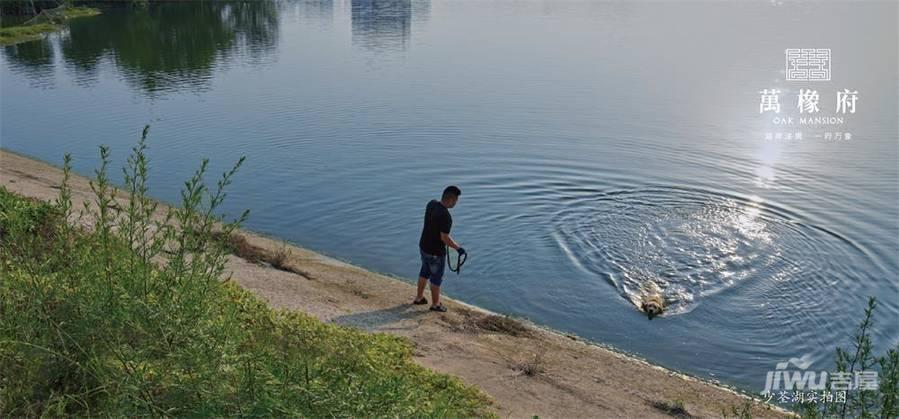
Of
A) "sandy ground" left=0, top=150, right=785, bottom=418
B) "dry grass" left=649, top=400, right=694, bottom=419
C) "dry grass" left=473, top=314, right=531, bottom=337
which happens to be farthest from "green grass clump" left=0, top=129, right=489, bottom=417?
"dry grass" left=473, top=314, right=531, bottom=337

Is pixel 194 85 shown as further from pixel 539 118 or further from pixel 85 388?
pixel 85 388

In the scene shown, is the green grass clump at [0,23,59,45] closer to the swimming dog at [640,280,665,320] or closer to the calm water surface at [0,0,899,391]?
the calm water surface at [0,0,899,391]

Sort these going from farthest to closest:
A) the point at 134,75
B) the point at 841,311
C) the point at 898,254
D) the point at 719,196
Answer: the point at 134,75 → the point at 719,196 → the point at 898,254 → the point at 841,311

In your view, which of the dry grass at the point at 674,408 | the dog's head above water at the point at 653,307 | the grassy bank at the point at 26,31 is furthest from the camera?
the grassy bank at the point at 26,31

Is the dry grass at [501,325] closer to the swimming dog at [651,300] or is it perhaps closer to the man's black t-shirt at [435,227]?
the man's black t-shirt at [435,227]

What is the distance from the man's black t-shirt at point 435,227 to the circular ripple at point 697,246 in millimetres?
4295

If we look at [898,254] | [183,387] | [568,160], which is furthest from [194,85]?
[183,387]

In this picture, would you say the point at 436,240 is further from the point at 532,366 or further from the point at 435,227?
the point at 532,366

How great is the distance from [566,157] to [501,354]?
479 inches

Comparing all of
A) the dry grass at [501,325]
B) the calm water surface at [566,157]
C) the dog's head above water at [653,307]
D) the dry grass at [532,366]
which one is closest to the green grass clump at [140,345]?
the dry grass at [532,366]

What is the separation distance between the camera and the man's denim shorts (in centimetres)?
1199

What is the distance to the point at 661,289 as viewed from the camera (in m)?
14.3

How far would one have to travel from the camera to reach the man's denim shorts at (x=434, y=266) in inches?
472

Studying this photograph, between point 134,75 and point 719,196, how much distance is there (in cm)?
2992
